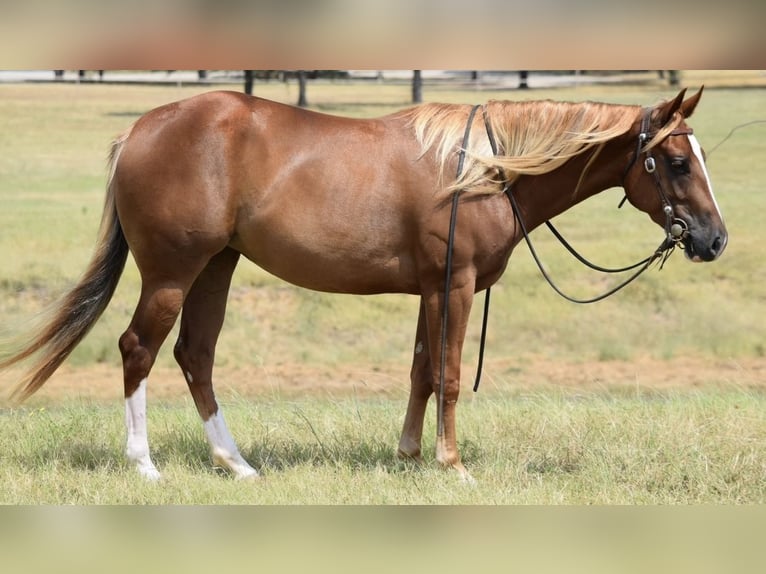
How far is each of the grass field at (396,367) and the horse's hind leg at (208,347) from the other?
19cm

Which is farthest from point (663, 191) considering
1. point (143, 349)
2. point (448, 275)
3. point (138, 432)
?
point (138, 432)

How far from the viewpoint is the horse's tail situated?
5812 millimetres

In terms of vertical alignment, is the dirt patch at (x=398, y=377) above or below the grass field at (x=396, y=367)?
below

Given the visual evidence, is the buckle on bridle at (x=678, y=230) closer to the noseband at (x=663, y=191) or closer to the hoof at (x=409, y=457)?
the noseband at (x=663, y=191)

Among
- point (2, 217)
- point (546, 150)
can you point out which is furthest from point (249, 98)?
point (2, 217)

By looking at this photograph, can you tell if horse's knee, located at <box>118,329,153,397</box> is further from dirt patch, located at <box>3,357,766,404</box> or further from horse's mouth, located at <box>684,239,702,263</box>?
dirt patch, located at <box>3,357,766,404</box>

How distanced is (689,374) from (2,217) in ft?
31.9

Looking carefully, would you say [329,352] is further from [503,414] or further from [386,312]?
[503,414]

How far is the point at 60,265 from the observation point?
12859 millimetres

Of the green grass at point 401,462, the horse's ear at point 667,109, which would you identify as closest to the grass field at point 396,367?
the green grass at point 401,462

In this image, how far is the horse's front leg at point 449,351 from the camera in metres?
5.55

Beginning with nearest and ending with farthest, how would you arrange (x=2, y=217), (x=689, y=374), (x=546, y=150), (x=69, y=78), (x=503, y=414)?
1. (x=546, y=150)
2. (x=503, y=414)
3. (x=689, y=374)
4. (x=2, y=217)
5. (x=69, y=78)

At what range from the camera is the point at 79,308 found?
19.5 feet

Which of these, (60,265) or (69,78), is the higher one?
(69,78)
